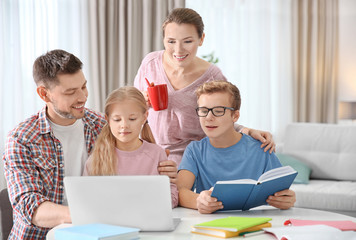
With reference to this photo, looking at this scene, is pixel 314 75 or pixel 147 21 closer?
pixel 147 21

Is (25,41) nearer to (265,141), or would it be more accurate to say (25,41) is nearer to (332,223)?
(265,141)

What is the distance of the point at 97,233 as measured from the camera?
4.50ft

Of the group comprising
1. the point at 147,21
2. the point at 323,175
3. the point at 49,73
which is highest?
the point at 147,21

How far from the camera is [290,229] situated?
155 cm

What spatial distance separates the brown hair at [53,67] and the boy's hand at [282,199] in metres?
0.94

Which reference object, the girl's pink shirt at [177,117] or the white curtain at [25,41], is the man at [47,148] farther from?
the white curtain at [25,41]

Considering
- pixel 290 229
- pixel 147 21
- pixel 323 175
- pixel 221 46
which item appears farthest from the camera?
pixel 221 46

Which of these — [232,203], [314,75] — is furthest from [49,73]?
[314,75]

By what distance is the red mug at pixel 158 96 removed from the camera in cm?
226

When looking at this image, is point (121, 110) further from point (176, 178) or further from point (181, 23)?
point (181, 23)

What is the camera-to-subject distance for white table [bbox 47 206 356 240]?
153cm

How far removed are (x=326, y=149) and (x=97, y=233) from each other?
355 cm

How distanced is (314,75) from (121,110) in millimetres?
4491

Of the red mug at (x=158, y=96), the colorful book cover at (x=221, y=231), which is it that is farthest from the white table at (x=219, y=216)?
the red mug at (x=158, y=96)
